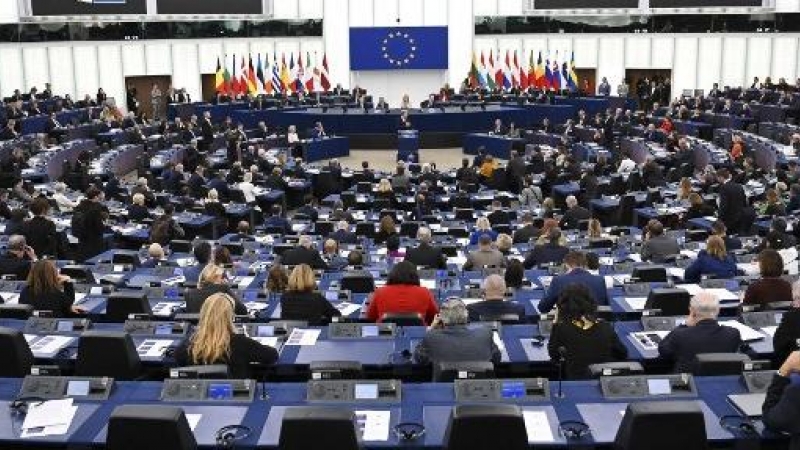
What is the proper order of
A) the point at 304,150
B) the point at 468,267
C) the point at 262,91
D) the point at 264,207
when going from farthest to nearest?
the point at 262,91 < the point at 304,150 < the point at 264,207 < the point at 468,267

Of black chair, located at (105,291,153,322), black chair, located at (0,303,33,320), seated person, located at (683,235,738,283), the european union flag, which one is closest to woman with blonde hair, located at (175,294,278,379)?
black chair, located at (105,291,153,322)

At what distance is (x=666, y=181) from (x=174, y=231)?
12.5 m

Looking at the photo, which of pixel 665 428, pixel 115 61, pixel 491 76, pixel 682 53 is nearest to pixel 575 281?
pixel 665 428

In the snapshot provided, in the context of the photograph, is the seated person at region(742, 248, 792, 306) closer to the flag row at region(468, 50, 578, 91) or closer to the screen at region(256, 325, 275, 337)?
the screen at region(256, 325, 275, 337)

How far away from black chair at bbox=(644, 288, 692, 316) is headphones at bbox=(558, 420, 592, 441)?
11.9 feet

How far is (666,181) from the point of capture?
74.4 feet

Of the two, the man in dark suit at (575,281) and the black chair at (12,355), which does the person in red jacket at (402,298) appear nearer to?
the man in dark suit at (575,281)

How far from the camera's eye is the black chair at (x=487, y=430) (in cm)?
562

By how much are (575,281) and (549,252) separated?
3.57 meters

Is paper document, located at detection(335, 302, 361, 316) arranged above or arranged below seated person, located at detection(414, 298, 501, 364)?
below

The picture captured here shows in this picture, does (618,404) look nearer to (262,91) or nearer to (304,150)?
(304,150)

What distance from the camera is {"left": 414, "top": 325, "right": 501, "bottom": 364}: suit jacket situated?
7.80m

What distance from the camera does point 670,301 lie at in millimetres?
9672

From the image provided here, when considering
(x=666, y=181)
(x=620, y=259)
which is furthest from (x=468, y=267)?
(x=666, y=181)
